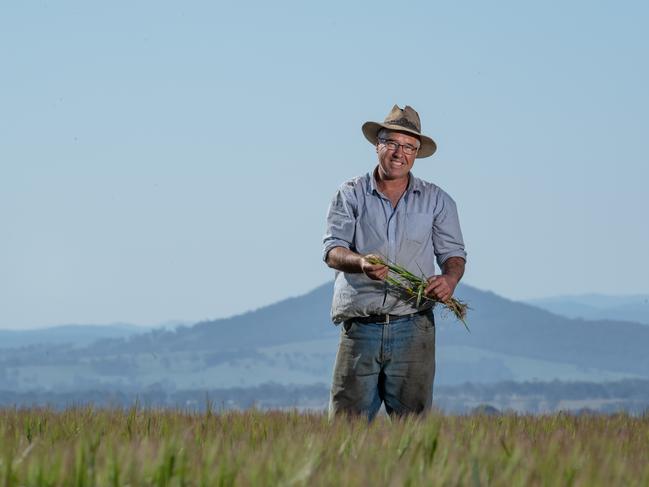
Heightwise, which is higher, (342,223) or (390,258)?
(342,223)

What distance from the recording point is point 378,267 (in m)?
7.37

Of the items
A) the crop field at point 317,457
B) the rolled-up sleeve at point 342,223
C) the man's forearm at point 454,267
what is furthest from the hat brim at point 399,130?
the crop field at point 317,457

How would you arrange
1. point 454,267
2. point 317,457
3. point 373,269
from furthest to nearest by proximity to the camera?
1. point 454,267
2. point 373,269
3. point 317,457

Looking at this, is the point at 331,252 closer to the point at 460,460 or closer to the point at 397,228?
the point at 397,228

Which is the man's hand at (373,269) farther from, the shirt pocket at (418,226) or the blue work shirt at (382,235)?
the shirt pocket at (418,226)

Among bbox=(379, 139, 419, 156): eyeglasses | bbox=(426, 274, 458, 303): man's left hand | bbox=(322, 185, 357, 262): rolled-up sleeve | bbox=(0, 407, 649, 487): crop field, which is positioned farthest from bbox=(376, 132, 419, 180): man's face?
bbox=(0, 407, 649, 487): crop field

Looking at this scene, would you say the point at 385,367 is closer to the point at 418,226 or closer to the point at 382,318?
the point at 382,318

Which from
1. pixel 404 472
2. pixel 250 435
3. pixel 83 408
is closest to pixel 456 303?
pixel 250 435

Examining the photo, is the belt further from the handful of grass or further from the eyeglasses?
the eyeglasses

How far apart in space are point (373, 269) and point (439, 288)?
477mm

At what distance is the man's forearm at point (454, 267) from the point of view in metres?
7.85

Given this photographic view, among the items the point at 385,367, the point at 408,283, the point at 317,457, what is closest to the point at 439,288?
the point at 408,283

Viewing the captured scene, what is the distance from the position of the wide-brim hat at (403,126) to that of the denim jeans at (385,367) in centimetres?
107

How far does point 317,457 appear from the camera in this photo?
4.90m
